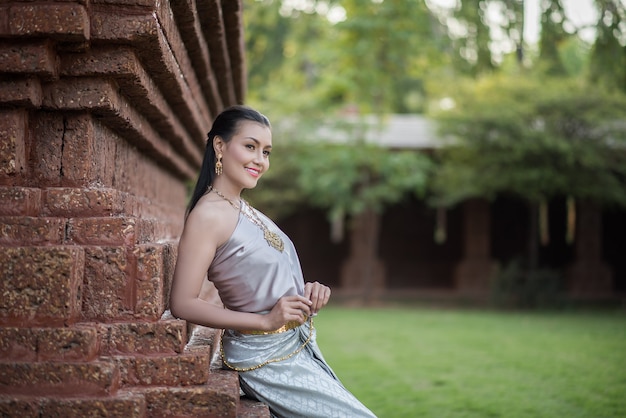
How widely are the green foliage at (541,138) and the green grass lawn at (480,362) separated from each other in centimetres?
228

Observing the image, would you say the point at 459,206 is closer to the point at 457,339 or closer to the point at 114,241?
the point at 457,339

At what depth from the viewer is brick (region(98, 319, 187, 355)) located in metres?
1.75

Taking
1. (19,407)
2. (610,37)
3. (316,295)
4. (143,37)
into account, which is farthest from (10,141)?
(610,37)

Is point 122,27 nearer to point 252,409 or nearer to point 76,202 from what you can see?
point 76,202

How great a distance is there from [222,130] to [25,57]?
70 centimetres

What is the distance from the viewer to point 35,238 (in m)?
1.71

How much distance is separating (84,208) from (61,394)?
0.46 m

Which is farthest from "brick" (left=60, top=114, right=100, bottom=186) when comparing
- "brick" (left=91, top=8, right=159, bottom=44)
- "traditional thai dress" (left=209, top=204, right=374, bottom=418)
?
"traditional thai dress" (left=209, top=204, right=374, bottom=418)

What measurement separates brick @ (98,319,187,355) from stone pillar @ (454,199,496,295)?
13610 mm

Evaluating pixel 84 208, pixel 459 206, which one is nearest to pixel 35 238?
pixel 84 208

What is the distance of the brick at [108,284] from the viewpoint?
1.75 metres

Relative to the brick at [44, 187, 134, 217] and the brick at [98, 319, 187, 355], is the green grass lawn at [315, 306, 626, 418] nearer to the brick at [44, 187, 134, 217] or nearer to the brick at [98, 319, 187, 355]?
the brick at [98, 319, 187, 355]

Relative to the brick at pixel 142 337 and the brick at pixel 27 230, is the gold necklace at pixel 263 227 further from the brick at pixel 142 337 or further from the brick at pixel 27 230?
the brick at pixel 27 230

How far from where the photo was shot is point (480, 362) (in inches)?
271
